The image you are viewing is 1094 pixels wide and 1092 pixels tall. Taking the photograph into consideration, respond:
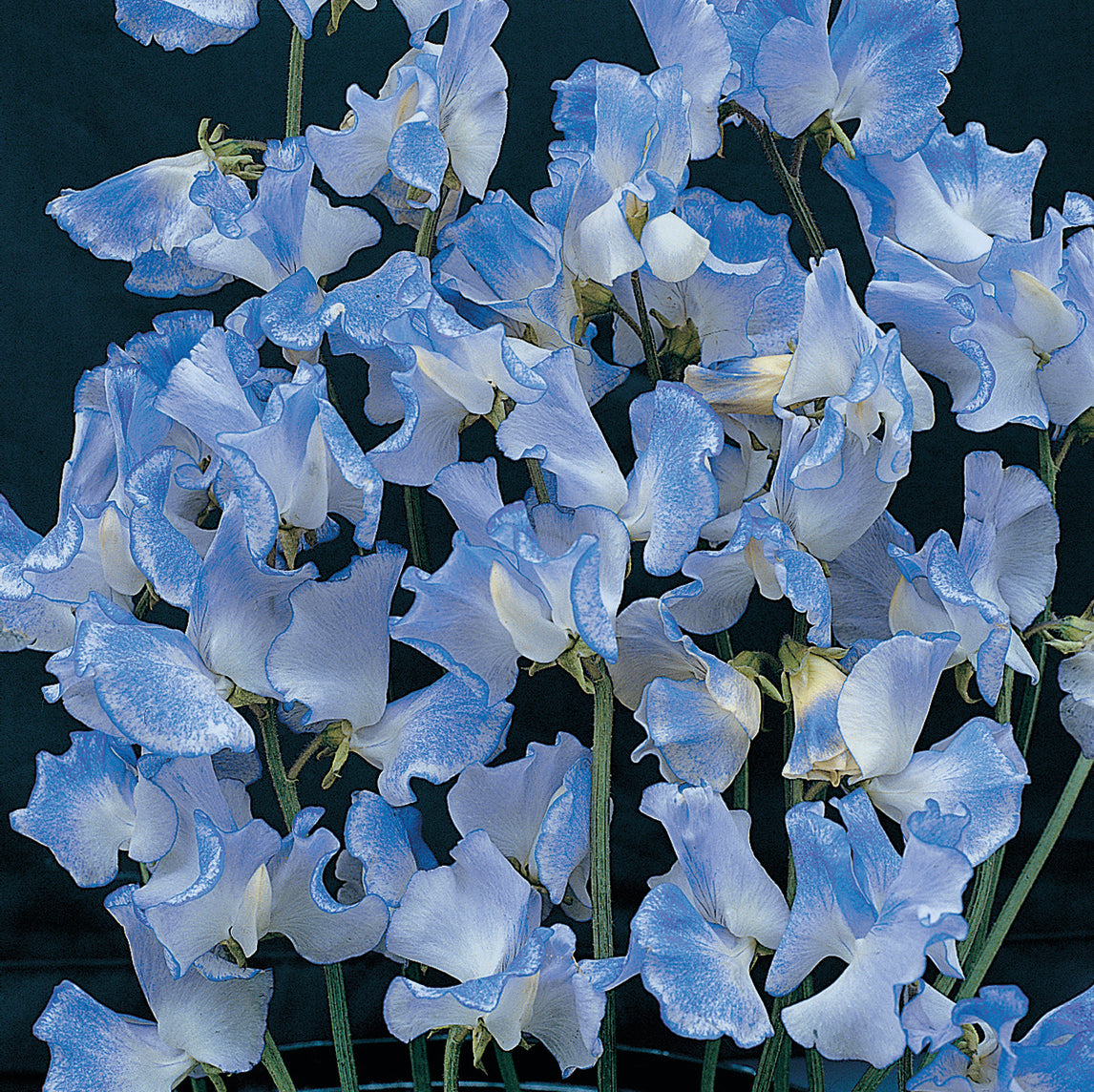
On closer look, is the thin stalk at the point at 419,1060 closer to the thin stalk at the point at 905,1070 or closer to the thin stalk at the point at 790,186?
the thin stalk at the point at 905,1070

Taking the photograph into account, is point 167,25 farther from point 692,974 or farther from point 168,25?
point 692,974

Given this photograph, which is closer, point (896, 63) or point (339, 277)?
point (896, 63)

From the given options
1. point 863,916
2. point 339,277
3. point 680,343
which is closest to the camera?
point 863,916

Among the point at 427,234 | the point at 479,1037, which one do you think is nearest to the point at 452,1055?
the point at 479,1037

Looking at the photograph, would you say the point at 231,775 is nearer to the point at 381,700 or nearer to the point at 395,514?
the point at 381,700

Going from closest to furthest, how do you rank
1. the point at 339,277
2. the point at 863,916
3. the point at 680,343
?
the point at 863,916 < the point at 680,343 < the point at 339,277

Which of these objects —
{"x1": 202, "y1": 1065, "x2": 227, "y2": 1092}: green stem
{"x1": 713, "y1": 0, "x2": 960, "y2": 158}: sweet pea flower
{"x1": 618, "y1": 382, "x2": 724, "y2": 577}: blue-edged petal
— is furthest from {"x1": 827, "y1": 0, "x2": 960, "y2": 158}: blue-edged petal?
{"x1": 202, "y1": 1065, "x2": 227, "y2": 1092}: green stem

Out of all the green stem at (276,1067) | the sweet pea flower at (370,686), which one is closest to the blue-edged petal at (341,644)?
the sweet pea flower at (370,686)
